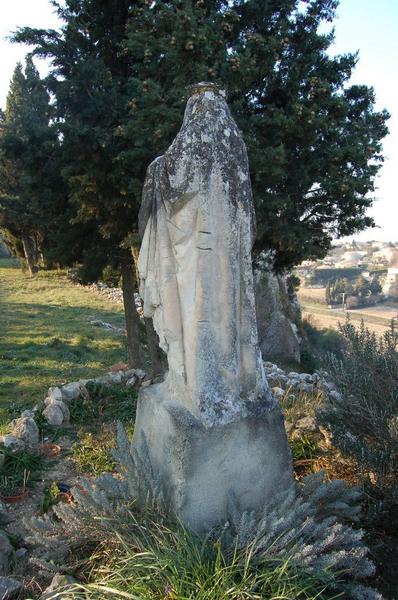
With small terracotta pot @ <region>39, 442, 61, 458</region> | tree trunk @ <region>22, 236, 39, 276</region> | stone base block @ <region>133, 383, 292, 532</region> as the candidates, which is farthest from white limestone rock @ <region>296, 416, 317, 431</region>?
tree trunk @ <region>22, 236, 39, 276</region>

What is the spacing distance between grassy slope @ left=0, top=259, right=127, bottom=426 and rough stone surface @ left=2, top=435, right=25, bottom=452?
1.48 metres

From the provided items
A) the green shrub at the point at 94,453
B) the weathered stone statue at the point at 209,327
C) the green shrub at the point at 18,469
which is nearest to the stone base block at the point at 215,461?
the weathered stone statue at the point at 209,327

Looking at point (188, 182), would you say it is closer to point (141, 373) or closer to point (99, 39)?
point (141, 373)

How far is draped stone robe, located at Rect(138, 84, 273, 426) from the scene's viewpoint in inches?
125

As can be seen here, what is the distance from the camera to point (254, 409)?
333 cm

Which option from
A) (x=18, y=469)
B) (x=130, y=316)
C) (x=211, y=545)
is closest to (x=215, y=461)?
(x=211, y=545)

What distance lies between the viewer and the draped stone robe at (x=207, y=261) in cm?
317

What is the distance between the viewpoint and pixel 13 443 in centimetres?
549

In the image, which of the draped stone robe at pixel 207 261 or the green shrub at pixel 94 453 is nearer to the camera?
the draped stone robe at pixel 207 261

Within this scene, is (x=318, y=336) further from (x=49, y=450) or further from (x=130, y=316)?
(x=49, y=450)

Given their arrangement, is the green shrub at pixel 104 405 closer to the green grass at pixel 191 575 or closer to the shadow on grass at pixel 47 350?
the shadow on grass at pixel 47 350

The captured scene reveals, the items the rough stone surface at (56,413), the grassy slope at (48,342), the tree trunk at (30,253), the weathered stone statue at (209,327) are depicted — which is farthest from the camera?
the tree trunk at (30,253)

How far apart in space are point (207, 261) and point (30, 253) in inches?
1138

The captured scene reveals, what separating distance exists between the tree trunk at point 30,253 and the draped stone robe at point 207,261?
89.2ft
